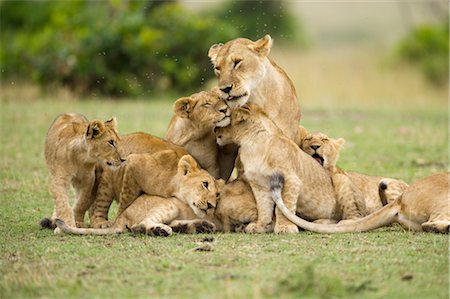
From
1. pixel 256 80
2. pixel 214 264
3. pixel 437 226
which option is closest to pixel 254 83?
pixel 256 80

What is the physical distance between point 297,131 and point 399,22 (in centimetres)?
4408

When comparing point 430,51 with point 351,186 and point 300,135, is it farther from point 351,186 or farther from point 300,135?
point 351,186

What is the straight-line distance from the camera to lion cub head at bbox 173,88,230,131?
23.0 ft

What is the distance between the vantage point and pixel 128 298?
4.67 metres

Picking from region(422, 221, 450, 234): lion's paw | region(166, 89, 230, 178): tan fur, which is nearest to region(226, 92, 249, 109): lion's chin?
region(166, 89, 230, 178): tan fur

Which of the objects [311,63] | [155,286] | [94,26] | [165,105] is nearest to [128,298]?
[155,286]

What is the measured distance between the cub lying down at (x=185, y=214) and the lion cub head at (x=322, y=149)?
0.85 m

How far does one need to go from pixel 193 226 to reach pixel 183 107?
1.14m

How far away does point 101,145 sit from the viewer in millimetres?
6867

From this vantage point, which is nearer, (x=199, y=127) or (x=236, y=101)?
(x=236, y=101)

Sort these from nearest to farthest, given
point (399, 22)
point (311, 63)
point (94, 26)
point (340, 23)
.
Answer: point (94, 26) < point (311, 63) < point (399, 22) < point (340, 23)

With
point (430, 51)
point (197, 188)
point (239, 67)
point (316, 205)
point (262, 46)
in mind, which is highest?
point (262, 46)

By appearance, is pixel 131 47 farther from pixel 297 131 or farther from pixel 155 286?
pixel 155 286

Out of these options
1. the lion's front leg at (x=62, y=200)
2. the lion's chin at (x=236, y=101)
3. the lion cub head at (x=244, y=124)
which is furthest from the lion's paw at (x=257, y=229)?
the lion's front leg at (x=62, y=200)
